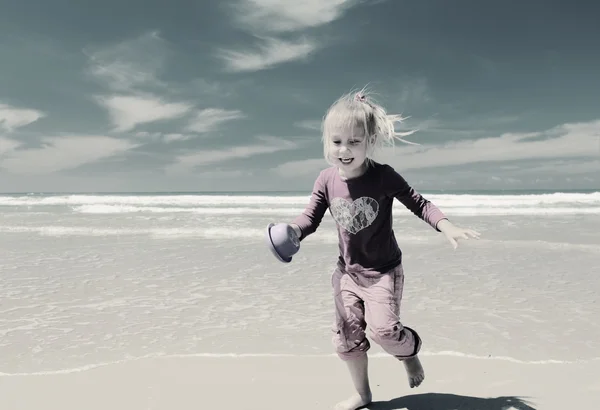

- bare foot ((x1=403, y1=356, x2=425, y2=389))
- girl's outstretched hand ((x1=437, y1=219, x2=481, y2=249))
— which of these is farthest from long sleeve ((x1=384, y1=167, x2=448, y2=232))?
bare foot ((x1=403, y1=356, x2=425, y2=389))

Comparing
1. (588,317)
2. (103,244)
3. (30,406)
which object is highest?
(103,244)

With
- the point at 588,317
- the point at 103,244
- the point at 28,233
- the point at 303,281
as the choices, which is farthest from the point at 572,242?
the point at 28,233

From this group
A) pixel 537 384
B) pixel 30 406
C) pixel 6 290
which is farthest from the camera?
pixel 6 290

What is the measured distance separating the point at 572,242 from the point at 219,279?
27.0ft

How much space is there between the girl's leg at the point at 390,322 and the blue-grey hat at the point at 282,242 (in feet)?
1.70

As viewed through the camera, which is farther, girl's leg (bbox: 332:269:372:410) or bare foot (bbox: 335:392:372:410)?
bare foot (bbox: 335:392:372:410)

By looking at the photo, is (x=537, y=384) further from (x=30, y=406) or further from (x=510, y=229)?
(x=510, y=229)

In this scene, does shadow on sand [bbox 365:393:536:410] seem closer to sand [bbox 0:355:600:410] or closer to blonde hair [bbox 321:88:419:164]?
sand [bbox 0:355:600:410]

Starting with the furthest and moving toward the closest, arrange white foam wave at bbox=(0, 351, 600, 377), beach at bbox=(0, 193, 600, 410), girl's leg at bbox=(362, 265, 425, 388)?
white foam wave at bbox=(0, 351, 600, 377), beach at bbox=(0, 193, 600, 410), girl's leg at bbox=(362, 265, 425, 388)

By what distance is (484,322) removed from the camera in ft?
15.2

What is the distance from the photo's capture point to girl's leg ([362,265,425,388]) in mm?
2648

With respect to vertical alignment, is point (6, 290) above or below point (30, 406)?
above

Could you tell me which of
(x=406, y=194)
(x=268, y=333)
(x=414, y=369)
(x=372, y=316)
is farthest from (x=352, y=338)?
(x=268, y=333)

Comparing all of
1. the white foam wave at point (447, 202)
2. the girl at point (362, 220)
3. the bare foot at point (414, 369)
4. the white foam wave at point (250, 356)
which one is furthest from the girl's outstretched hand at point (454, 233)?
the white foam wave at point (447, 202)
